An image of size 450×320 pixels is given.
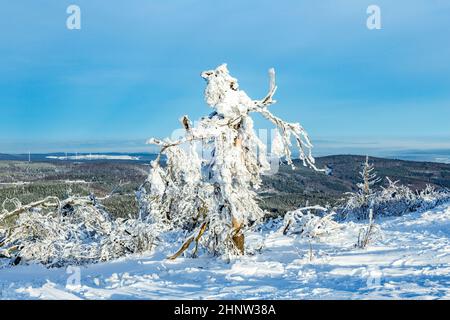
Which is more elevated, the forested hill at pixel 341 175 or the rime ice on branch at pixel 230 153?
the rime ice on branch at pixel 230 153

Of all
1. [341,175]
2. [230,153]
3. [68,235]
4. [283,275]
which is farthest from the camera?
[341,175]

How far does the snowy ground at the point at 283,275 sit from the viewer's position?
283 inches

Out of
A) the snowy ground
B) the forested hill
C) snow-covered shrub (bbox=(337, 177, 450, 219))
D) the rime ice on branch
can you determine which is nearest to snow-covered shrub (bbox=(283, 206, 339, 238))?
the snowy ground

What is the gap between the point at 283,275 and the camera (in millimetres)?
8648

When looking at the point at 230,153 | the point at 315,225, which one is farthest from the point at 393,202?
the point at 230,153

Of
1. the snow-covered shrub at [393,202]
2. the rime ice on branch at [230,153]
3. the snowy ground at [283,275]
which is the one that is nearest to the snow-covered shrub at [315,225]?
the snowy ground at [283,275]

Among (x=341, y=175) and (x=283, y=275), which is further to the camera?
(x=341, y=175)

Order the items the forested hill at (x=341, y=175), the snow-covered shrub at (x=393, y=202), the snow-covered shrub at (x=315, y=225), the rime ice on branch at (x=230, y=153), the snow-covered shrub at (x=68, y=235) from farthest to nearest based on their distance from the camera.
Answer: the forested hill at (x=341, y=175)
the snow-covered shrub at (x=393, y=202)
the snow-covered shrub at (x=68, y=235)
the snow-covered shrub at (x=315, y=225)
the rime ice on branch at (x=230, y=153)

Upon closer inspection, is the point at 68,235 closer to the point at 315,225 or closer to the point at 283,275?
the point at 315,225

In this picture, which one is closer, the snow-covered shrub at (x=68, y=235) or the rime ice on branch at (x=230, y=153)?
the rime ice on branch at (x=230, y=153)

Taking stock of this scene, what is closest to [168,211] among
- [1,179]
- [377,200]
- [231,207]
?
[231,207]

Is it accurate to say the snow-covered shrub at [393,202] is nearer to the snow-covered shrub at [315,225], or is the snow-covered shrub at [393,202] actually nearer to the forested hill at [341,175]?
the snow-covered shrub at [315,225]

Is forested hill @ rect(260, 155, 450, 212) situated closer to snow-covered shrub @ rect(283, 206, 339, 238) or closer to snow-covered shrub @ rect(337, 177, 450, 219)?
snow-covered shrub @ rect(337, 177, 450, 219)

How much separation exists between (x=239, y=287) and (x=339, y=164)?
636ft
